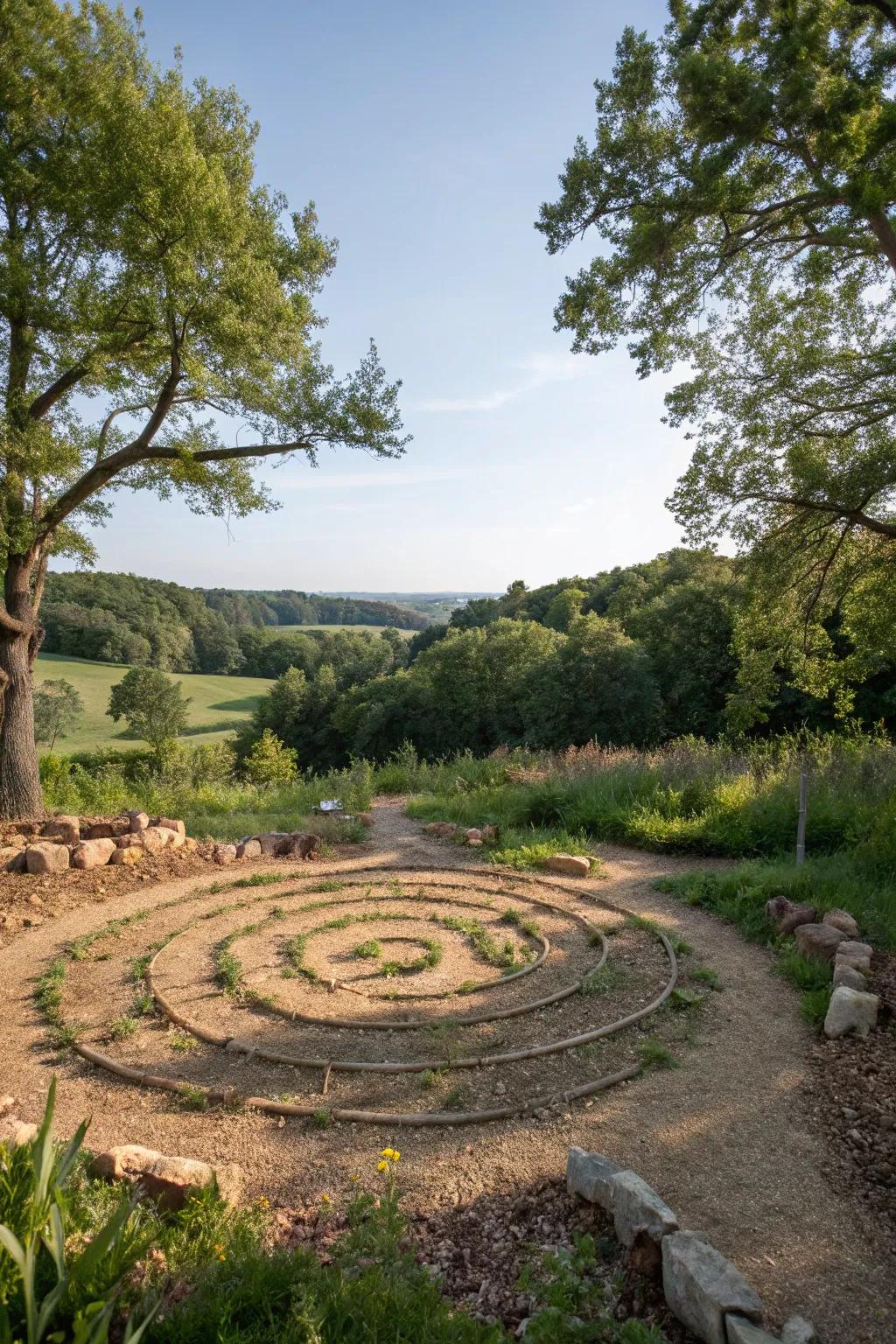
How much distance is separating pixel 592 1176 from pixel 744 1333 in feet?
2.87

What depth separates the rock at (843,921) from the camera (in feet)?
20.7

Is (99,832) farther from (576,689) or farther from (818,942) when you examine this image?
(576,689)

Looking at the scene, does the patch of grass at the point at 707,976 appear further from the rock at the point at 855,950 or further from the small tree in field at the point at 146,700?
the small tree in field at the point at 146,700

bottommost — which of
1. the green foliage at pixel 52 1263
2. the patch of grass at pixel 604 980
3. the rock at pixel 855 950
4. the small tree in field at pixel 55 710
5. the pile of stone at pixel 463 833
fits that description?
the small tree in field at pixel 55 710

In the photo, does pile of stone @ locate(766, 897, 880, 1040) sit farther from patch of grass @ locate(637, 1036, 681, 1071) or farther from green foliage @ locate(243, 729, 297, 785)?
green foliage @ locate(243, 729, 297, 785)

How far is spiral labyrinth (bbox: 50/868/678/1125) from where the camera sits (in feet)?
14.8

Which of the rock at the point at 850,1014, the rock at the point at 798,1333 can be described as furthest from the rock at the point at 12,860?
the rock at the point at 798,1333

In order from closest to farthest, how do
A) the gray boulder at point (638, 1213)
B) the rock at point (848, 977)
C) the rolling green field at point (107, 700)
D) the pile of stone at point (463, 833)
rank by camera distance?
1. the gray boulder at point (638, 1213)
2. the rock at point (848, 977)
3. the pile of stone at point (463, 833)
4. the rolling green field at point (107, 700)

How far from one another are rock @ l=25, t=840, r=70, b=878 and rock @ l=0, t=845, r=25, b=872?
64 millimetres

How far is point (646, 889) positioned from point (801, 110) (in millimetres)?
7893

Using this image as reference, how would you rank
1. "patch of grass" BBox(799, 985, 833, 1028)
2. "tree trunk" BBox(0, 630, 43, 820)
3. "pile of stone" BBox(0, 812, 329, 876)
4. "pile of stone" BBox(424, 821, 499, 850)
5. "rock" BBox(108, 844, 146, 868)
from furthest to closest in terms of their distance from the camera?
"pile of stone" BBox(424, 821, 499, 850) → "tree trunk" BBox(0, 630, 43, 820) → "rock" BBox(108, 844, 146, 868) → "pile of stone" BBox(0, 812, 329, 876) → "patch of grass" BBox(799, 985, 833, 1028)

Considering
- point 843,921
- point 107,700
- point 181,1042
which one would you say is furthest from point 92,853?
point 107,700

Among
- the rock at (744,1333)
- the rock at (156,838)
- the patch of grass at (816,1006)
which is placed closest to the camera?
the rock at (744,1333)

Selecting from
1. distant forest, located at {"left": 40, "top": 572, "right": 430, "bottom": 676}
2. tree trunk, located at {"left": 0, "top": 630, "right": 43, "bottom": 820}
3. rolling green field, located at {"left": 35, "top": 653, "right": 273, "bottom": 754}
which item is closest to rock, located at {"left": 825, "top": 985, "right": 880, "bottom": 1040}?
tree trunk, located at {"left": 0, "top": 630, "right": 43, "bottom": 820}
